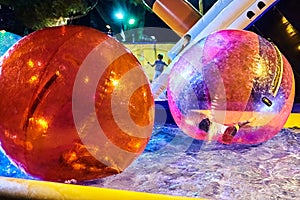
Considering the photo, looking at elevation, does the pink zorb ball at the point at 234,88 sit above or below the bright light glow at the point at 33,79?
below

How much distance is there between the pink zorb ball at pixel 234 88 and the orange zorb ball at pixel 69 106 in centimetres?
16

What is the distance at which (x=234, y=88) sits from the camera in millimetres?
695

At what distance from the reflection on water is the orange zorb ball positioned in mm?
53

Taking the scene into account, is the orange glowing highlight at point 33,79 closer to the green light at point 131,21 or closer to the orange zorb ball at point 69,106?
the orange zorb ball at point 69,106

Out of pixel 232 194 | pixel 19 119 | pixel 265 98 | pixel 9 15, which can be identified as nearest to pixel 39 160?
pixel 19 119

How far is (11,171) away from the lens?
629 mm

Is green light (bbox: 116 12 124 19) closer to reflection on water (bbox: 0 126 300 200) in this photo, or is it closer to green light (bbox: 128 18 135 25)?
green light (bbox: 128 18 135 25)

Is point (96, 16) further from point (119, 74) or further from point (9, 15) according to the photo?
point (119, 74)

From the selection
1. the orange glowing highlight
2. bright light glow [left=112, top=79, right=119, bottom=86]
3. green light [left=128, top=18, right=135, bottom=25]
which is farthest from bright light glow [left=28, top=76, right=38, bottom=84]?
green light [left=128, top=18, right=135, bottom=25]

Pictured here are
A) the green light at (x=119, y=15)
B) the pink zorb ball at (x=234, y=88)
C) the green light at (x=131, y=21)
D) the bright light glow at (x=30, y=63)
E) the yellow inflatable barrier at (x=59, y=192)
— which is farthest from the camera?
the green light at (x=131, y=21)

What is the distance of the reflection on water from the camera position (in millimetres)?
550

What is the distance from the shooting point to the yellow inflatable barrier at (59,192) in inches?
17.9

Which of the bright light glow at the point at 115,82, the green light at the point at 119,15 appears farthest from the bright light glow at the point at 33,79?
the green light at the point at 119,15

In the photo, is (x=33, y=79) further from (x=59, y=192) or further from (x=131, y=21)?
(x=131, y=21)
